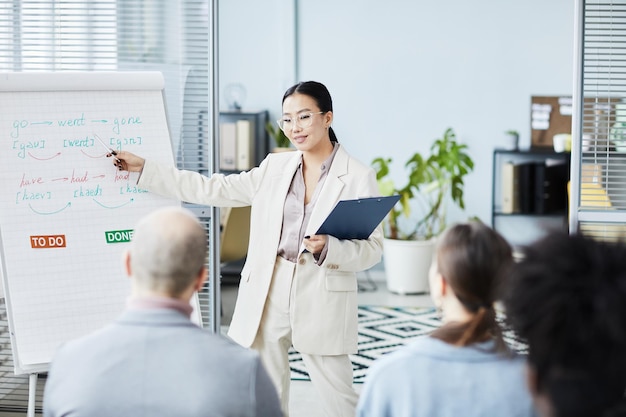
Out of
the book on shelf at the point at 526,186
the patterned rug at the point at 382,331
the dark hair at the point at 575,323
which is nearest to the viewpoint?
the dark hair at the point at 575,323

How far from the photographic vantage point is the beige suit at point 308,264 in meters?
3.09

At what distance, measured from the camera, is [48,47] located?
3.66 m

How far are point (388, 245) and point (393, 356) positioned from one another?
5004 mm

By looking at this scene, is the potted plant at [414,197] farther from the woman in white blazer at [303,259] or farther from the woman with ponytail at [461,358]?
the woman with ponytail at [461,358]

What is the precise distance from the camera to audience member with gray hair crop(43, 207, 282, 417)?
5.67 feet

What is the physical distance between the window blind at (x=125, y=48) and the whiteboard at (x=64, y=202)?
21.9 inches

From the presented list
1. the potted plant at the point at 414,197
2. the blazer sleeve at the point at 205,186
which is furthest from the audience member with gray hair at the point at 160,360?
the potted plant at the point at 414,197

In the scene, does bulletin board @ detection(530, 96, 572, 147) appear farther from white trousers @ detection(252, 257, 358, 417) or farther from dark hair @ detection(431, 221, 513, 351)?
dark hair @ detection(431, 221, 513, 351)

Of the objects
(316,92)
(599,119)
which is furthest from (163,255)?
(599,119)

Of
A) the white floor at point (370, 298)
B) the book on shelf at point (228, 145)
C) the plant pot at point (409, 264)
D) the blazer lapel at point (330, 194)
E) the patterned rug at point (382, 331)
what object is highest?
the book on shelf at point (228, 145)

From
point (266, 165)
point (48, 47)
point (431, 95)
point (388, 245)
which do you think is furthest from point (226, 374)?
point (431, 95)

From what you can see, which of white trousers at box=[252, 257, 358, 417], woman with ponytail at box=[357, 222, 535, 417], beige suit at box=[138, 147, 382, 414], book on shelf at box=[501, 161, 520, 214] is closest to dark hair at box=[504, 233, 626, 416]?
woman with ponytail at box=[357, 222, 535, 417]

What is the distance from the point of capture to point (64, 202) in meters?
3.04

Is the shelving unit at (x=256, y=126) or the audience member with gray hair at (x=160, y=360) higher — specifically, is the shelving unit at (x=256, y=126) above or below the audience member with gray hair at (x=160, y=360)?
above
